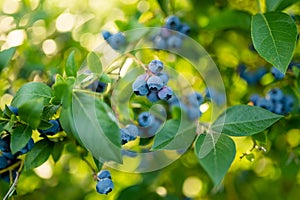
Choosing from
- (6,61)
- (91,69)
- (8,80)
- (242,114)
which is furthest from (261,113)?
(8,80)

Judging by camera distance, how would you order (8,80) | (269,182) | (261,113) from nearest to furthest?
(261,113)
(8,80)
(269,182)

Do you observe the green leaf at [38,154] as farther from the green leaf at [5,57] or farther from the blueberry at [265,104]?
the blueberry at [265,104]

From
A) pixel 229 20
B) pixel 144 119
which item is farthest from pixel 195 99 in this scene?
pixel 229 20

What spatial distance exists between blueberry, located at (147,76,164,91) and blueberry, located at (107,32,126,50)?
0.27m

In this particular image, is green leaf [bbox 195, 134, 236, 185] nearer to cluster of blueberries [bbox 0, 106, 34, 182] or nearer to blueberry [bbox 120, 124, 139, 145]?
blueberry [bbox 120, 124, 139, 145]

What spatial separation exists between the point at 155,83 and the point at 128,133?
11 centimetres

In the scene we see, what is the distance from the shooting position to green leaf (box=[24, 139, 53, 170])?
3.29 feet

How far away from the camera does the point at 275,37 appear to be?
1.00 m

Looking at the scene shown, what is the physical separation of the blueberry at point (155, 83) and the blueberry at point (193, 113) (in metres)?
0.14

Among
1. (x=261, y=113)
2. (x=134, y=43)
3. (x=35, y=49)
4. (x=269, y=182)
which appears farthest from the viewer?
(x=269, y=182)

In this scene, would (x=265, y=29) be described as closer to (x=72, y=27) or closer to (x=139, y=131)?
(x=139, y=131)

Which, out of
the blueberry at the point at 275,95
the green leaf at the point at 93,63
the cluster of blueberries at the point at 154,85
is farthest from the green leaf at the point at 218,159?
the blueberry at the point at 275,95

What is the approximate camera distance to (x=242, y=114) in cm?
96

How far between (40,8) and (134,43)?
343 millimetres
